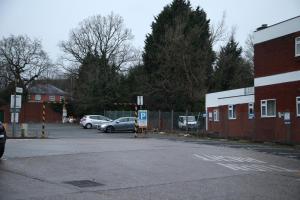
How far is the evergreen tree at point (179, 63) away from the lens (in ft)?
192

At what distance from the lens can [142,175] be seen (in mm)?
13219

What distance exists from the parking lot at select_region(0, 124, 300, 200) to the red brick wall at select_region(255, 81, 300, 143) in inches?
519

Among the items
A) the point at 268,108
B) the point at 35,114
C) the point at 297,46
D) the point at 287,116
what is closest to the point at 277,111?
the point at 268,108

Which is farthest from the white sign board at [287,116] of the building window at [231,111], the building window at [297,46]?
the building window at [231,111]

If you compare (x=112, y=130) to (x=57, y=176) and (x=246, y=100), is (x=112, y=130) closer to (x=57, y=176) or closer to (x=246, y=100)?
(x=246, y=100)

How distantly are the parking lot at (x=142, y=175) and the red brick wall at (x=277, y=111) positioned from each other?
1319cm

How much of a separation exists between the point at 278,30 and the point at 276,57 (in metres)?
1.72

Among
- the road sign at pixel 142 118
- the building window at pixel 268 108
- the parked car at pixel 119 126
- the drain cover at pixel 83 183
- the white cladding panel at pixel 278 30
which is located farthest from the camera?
the parked car at pixel 119 126

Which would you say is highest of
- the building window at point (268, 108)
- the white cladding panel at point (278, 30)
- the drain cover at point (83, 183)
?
the white cladding panel at point (278, 30)

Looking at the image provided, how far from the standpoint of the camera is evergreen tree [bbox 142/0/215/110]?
58562 mm

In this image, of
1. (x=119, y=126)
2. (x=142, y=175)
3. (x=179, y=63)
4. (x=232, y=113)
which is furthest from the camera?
(x=179, y=63)

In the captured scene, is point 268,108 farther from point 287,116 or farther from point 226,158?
point 226,158

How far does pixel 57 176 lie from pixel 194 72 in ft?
157

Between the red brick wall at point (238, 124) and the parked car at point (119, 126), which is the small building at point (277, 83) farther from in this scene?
the parked car at point (119, 126)
